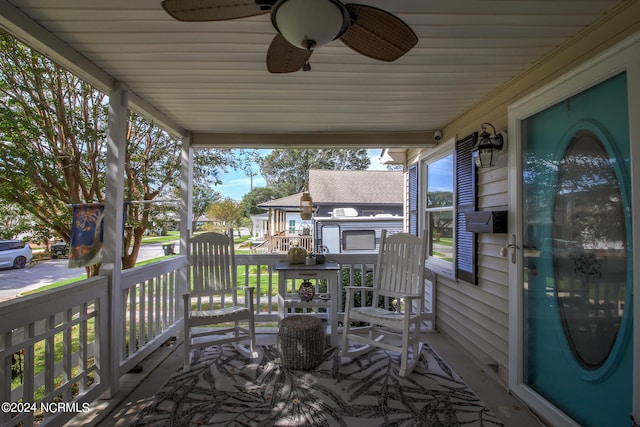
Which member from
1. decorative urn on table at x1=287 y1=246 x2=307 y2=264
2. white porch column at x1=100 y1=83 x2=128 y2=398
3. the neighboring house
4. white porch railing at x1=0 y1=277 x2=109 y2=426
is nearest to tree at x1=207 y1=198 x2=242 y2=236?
the neighboring house

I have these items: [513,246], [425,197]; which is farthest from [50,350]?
[425,197]

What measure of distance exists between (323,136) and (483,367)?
303 centimetres

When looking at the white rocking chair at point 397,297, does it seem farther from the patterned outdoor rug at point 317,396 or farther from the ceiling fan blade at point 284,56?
the ceiling fan blade at point 284,56

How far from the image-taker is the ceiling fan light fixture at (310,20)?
1168 mm

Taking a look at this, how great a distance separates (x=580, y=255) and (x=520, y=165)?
803 mm

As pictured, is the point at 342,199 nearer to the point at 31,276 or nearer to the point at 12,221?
the point at 31,276

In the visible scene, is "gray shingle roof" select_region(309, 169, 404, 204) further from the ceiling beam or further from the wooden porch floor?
the wooden porch floor

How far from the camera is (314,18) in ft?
3.90

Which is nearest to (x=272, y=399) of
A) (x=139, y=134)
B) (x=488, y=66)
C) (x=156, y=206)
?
(x=488, y=66)

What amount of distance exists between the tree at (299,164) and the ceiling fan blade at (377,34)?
1739 cm

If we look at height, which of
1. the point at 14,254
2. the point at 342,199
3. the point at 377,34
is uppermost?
the point at 377,34

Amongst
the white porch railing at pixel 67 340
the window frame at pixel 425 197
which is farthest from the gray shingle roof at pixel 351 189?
the white porch railing at pixel 67 340

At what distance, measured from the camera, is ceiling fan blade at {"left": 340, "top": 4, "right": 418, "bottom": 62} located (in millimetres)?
1273

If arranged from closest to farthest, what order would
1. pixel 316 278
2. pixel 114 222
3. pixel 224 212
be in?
pixel 114 222, pixel 316 278, pixel 224 212
